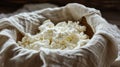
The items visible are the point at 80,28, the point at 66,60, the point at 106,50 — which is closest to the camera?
the point at 66,60

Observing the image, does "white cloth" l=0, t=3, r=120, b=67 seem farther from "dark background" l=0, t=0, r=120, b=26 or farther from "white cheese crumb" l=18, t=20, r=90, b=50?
"dark background" l=0, t=0, r=120, b=26

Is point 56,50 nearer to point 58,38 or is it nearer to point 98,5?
point 58,38

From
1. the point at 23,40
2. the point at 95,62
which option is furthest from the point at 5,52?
the point at 95,62

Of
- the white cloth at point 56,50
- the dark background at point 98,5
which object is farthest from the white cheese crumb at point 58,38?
the dark background at point 98,5

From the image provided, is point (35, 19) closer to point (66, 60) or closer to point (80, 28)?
point (80, 28)

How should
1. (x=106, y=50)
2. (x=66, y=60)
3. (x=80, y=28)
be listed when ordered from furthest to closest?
(x=80, y=28), (x=106, y=50), (x=66, y=60)

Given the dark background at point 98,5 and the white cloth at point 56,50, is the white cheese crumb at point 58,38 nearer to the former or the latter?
the white cloth at point 56,50

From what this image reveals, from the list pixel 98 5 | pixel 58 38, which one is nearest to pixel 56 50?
pixel 58 38

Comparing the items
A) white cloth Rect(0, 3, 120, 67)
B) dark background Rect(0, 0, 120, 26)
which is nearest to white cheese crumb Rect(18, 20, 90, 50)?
white cloth Rect(0, 3, 120, 67)
